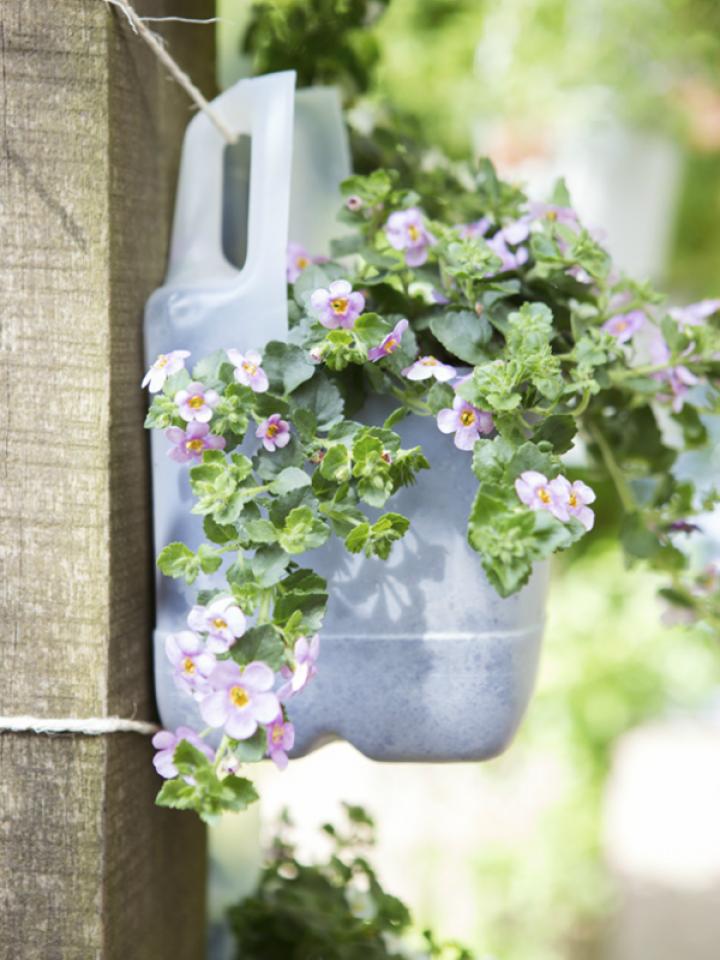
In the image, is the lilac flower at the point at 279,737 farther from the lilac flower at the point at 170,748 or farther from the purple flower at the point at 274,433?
the purple flower at the point at 274,433

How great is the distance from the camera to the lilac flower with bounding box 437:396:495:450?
0.63 m

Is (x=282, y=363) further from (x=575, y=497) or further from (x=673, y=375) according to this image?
(x=673, y=375)

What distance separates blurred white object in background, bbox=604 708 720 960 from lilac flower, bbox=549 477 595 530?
2.08m

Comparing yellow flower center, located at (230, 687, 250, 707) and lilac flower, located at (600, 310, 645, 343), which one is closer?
yellow flower center, located at (230, 687, 250, 707)

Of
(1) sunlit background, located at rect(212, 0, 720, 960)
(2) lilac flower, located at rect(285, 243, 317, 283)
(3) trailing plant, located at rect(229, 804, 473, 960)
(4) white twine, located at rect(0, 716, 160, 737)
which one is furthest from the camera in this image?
(1) sunlit background, located at rect(212, 0, 720, 960)

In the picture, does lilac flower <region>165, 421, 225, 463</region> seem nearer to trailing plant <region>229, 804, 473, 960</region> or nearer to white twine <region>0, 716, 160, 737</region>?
white twine <region>0, 716, 160, 737</region>

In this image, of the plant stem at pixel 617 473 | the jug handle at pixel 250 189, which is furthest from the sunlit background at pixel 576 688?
the jug handle at pixel 250 189

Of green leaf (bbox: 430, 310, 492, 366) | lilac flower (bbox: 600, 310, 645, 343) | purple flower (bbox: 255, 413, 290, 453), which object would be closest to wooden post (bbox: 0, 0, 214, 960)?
purple flower (bbox: 255, 413, 290, 453)

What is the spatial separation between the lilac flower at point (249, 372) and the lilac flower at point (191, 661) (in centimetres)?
15

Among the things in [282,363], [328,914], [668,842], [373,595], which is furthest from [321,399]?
[668,842]

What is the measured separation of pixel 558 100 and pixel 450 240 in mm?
2086

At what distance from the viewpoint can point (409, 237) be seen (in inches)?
28.9

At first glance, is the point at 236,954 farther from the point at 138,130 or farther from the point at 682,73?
the point at 682,73

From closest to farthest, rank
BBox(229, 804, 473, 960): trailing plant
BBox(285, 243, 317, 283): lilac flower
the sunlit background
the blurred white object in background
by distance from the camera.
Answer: BBox(285, 243, 317, 283): lilac flower
BBox(229, 804, 473, 960): trailing plant
the sunlit background
the blurred white object in background
